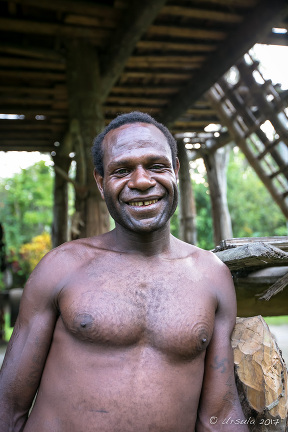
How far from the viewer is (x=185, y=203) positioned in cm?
853

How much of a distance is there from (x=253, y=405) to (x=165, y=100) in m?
5.14

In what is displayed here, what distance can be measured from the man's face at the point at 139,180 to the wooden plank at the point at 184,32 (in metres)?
2.86

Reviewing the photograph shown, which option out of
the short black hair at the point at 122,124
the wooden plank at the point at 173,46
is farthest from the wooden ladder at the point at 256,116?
the short black hair at the point at 122,124

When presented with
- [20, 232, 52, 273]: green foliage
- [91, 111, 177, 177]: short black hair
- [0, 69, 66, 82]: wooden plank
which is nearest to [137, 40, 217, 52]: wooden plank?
[0, 69, 66, 82]: wooden plank

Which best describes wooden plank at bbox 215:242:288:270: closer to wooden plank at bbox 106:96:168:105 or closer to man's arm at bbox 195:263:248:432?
man's arm at bbox 195:263:248:432

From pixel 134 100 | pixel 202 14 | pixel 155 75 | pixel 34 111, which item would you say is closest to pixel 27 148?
pixel 34 111

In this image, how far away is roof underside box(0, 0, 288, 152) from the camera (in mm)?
3926

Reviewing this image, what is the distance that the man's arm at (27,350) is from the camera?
5.31 ft

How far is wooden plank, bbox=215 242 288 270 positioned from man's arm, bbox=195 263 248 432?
0.24 meters

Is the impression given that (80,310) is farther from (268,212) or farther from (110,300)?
(268,212)

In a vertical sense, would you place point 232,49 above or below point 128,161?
above

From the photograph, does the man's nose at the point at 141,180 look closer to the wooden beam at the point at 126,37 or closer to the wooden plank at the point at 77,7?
the wooden beam at the point at 126,37

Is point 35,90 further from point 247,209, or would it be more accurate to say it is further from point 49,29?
point 247,209

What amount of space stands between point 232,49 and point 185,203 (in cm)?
425
